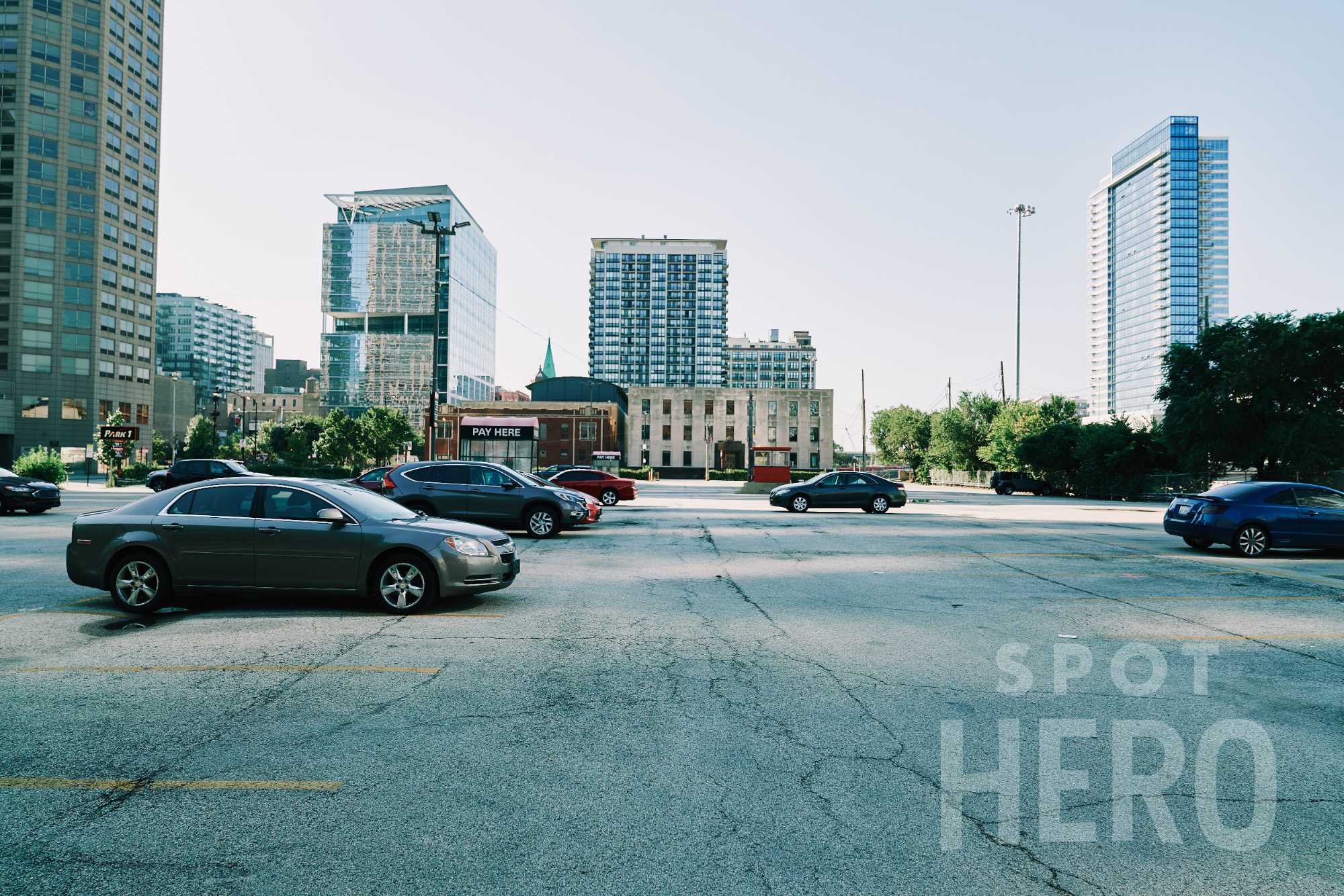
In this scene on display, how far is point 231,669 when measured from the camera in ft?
21.2

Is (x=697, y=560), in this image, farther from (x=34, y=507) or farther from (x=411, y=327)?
(x=411, y=327)

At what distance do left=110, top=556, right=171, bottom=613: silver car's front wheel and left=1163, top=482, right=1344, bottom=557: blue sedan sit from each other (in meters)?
17.5

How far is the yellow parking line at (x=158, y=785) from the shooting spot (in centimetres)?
413

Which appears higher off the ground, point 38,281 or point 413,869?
point 38,281

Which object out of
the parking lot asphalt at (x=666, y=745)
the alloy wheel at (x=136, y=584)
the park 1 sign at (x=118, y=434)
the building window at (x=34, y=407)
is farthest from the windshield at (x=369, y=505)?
the building window at (x=34, y=407)

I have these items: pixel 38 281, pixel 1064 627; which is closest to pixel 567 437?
pixel 38 281

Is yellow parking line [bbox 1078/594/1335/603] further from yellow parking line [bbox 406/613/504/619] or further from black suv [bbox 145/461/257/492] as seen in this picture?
black suv [bbox 145/461/257/492]

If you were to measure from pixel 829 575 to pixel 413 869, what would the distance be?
976cm

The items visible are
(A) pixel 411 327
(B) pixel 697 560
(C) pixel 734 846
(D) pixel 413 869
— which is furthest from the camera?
(A) pixel 411 327

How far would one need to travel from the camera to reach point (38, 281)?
8156 centimetres

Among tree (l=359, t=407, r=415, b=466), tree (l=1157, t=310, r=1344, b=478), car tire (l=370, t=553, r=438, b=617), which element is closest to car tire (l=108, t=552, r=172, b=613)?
car tire (l=370, t=553, r=438, b=617)

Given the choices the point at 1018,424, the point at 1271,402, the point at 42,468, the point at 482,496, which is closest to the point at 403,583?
the point at 482,496

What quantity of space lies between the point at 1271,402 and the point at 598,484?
32718mm

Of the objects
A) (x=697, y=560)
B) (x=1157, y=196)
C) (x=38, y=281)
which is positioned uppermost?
(x=1157, y=196)
